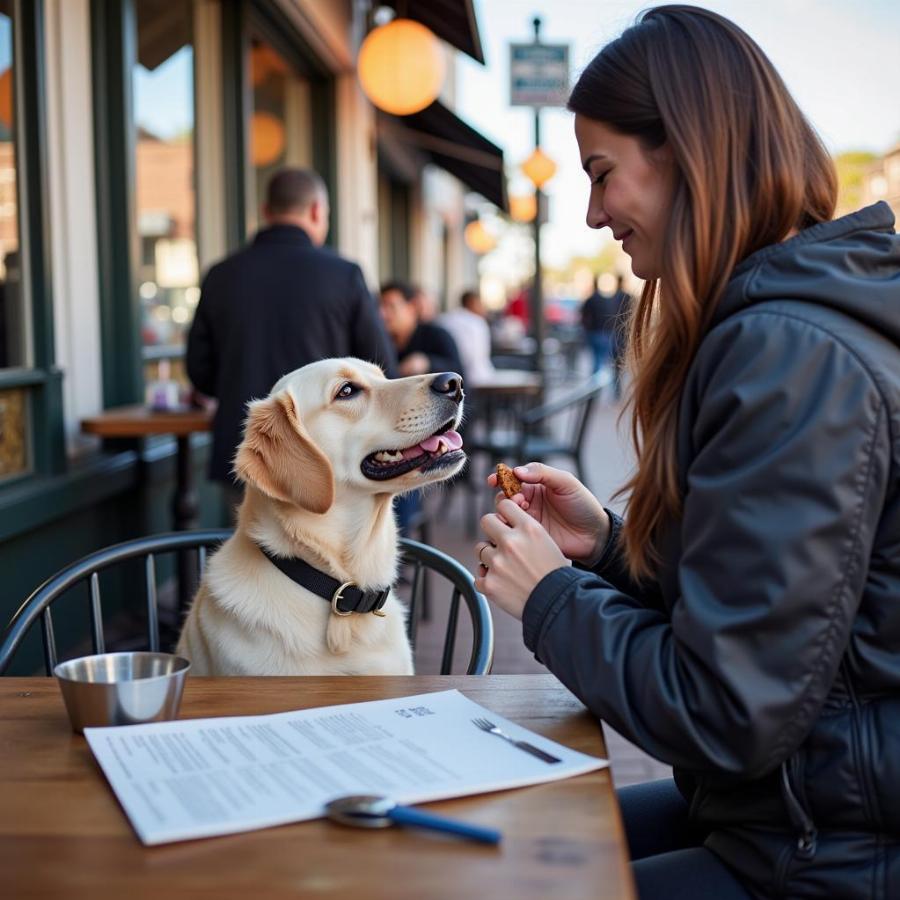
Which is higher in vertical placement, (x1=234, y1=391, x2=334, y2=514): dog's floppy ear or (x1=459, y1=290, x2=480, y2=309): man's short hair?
(x1=459, y1=290, x2=480, y2=309): man's short hair

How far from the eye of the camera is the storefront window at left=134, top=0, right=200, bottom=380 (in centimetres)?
625

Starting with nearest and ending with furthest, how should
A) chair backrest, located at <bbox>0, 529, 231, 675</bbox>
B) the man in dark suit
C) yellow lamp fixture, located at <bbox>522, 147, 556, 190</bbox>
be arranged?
chair backrest, located at <bbox>0, 529, 231, 675</bbox>, the man in dark suit, yellow lamp fixture, located at <bbox>522, 147, 556, 190</bbox>

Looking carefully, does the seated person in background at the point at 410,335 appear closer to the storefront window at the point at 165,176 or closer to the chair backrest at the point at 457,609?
the storefront window at the point at 165,176

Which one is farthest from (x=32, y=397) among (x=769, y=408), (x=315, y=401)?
(x=769, y=408)

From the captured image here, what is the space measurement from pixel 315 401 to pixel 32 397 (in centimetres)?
233

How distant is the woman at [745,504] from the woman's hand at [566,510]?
0.87 ft

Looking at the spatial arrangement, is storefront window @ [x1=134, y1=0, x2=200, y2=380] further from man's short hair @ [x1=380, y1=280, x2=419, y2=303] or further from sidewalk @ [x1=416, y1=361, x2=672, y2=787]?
sidewalk @ [x1=416, y1=361, x2=672, y2=787]

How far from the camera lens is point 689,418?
1531 mm

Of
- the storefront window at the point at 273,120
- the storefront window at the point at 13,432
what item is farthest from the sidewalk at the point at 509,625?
the storefront window at the point at 273,120

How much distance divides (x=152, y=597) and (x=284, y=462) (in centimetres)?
41

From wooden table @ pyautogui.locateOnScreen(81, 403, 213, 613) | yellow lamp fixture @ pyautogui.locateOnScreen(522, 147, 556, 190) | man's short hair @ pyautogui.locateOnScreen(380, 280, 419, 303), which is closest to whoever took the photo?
wooden table @ pyautogui.locateOnScreen(81, 403, 213, 613)

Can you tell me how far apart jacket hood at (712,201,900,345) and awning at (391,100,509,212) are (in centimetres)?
1202

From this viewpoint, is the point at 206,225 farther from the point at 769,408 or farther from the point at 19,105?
the point at 769,408

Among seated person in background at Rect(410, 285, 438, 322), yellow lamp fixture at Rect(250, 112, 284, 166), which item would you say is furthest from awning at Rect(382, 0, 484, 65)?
seated person in background at Rect(410, 285, 438, 322)
